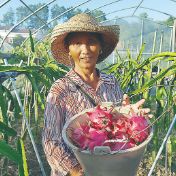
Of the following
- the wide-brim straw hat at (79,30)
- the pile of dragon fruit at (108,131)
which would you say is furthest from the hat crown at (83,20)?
the pile of dragon fruit at (108,131)

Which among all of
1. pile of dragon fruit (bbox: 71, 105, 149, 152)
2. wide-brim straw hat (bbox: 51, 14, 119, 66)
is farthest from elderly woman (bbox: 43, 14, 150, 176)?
pile of dragon fruit (bbox: 71, 105, 149, 152)

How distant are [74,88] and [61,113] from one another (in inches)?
3.7

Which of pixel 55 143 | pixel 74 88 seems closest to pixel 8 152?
pixel 55 143

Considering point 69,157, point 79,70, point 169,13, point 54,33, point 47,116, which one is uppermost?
point 169,13

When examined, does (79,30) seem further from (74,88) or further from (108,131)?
(108,131)

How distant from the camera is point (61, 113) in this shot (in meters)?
0.57

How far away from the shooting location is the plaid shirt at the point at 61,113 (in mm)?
540

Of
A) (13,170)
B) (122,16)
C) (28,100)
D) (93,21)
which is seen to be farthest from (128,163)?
(122,16)

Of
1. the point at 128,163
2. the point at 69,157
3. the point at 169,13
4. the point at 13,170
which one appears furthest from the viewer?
the point at 169,13

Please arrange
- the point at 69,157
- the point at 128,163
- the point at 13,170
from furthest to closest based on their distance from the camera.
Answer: the point at 13,170 → the point at 69,157 → the point at 128,163

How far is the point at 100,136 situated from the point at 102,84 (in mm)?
321

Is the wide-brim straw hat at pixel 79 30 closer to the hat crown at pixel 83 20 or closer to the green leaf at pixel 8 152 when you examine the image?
the hat crown at pixel 83 20

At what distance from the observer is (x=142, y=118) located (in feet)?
1.26

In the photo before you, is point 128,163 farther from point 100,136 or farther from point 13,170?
A: point 13,170
